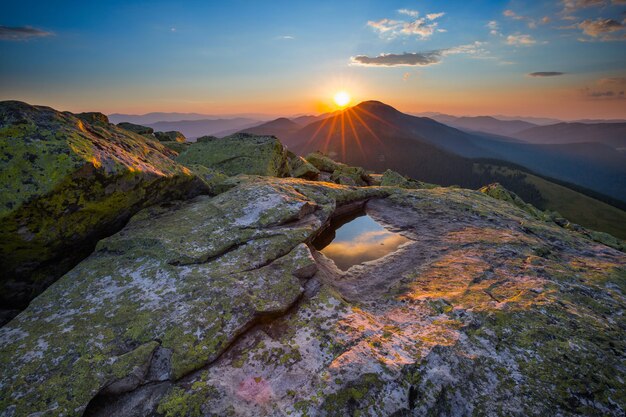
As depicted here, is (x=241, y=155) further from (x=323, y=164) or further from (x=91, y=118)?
(x=323, y=164)

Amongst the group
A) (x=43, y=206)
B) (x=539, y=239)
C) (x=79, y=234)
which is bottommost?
(x=539, y=239)

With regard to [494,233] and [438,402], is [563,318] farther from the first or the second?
[494,233]

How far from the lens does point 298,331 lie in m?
8.50

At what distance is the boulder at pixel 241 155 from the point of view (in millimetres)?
24144

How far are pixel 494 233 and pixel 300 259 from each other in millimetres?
11090

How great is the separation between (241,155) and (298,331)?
1908 cm

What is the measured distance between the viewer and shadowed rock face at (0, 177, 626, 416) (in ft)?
22.0

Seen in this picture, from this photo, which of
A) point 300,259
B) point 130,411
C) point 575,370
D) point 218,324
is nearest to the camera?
point 130,411

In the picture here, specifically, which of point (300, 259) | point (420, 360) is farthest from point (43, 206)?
point (420, 360)

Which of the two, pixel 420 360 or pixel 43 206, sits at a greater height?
pixel 43 206

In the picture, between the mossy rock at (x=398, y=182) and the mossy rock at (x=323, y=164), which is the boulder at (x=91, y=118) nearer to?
the mossy rock at (x=323, y=164)

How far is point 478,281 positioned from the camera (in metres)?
11.3

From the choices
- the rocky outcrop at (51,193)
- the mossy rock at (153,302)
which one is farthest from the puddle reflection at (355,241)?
the rocky outcrop at (51,193)

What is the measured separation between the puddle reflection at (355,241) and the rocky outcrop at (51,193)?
9.31 metres
